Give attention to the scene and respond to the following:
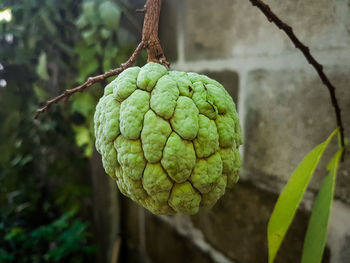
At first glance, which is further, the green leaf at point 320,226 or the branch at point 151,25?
the green leaf at point 320,226

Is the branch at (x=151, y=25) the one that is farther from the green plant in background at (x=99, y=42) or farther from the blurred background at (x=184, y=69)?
the green plant in background at (x=99, y=42)

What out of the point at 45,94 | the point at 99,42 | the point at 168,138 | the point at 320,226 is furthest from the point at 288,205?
the point at 45,94

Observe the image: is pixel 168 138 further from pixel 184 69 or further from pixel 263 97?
pixel 184 69

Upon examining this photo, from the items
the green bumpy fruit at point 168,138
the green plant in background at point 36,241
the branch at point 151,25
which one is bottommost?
the green plant in background at point 36,241

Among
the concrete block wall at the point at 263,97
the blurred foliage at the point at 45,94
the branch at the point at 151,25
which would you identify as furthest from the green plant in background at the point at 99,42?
the branch at the point at 151,25

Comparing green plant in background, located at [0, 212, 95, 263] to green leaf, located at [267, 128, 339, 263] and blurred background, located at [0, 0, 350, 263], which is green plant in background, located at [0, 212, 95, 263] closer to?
blurred background, located at [0, 0, 350, 263]

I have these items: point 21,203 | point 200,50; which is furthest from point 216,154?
point 21,203

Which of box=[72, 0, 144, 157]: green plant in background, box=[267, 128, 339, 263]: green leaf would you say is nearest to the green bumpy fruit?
box=[267, 128, 339, 263]: green leaf
